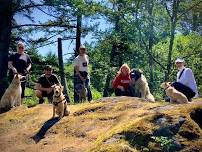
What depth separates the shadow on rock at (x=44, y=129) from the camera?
10.3m

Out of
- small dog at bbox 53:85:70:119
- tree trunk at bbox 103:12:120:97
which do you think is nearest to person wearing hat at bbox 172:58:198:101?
small dog at bbox 53:85:70:119

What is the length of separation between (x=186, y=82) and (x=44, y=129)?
148 inches

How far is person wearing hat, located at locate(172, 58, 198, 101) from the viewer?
11.6m

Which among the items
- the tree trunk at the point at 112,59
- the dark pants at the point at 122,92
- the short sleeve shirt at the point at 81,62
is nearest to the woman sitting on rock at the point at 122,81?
the dark pants at the point at 122,92

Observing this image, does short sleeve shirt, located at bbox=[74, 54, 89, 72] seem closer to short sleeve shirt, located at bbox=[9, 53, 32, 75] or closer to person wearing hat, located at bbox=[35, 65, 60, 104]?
person wearing hat, located at bbox=[35, 65, 60, 104]

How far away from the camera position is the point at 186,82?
38.4 ft

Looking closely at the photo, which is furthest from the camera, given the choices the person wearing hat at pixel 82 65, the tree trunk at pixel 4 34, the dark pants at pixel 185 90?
the tree trunk at pixel 4 34

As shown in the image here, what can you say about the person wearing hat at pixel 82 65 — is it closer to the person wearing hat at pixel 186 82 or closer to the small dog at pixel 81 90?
→ the small dog at pixel 81 90

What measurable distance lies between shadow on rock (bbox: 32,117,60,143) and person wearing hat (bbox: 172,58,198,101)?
10.7ft

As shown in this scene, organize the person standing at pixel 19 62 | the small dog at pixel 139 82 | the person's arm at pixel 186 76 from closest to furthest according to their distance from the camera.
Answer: the person's arm at pixel 186 76 → the small dog at pixel 139 82 → the person standing at pixel 19 62

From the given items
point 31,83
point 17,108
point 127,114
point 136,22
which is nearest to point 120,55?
point 136,22

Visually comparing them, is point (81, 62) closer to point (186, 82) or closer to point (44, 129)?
point (186, 82)

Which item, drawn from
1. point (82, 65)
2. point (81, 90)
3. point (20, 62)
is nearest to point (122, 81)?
point (82, 65)

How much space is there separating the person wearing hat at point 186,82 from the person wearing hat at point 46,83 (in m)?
3.61
